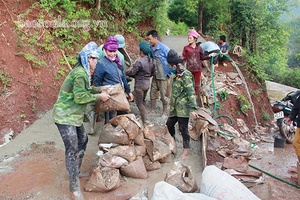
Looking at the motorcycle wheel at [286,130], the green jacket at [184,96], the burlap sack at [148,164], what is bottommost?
the motorcycle wheel at [286,130]

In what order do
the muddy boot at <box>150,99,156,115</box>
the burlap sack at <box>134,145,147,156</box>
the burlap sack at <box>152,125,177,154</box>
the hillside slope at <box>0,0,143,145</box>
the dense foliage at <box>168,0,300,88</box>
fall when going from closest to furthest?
the burlap sack at <box>134,145,147,156</box> → the burlap sack at <box>152,125,177,154</box> → the hillside slope at <box>0,0,143,145</box> → the muddy boot at <box>150,99,156,115</box> → the dense foliage at <box>168,0,300,88</box>

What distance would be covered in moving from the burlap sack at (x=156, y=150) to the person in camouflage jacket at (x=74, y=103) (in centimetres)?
113

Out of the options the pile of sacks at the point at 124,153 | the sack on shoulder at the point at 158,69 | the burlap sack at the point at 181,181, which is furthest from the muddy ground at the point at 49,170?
the sack on shoulder at the point at 158,69

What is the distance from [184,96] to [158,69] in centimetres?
125

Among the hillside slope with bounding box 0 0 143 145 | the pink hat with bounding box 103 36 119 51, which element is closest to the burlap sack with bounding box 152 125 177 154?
the pink hat with bounding box 103 36 119 51

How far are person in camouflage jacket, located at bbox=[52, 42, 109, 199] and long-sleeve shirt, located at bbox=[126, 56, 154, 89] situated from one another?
5.73 feet

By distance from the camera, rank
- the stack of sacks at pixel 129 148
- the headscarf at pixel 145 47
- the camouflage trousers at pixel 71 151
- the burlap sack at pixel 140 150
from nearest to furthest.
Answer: the camouflage trousers at pixel 71 151, the stack of sacks at pixel 129 148, the burlap sack at pixel 140 150, the headscarf at pixel 145 47

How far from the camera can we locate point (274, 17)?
11.6 meters

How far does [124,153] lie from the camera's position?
3.72 metres

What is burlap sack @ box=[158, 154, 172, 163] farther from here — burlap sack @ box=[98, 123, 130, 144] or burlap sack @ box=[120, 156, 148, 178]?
burlap sack @ box=[98, 123, 130, 144]

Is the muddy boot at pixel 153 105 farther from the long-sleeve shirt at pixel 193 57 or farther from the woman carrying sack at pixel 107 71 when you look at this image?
the woman carrying sack at pixel 107 71

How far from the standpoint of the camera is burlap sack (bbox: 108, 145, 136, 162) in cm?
369

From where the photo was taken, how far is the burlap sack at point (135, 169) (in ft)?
12.2

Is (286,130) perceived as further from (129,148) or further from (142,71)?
(129,148)
